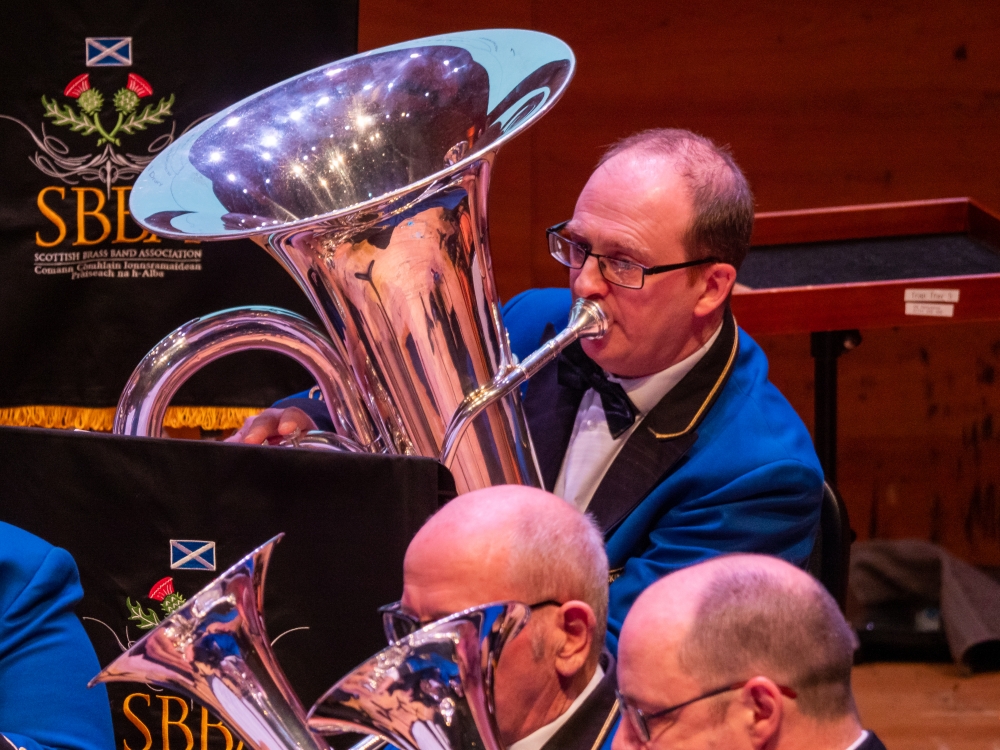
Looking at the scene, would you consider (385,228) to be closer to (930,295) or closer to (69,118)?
(930,295)

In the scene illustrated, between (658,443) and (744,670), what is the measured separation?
2.47 ft

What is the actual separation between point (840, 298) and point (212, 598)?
1569 mm

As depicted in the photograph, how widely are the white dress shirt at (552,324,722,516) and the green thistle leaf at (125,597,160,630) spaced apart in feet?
2.24

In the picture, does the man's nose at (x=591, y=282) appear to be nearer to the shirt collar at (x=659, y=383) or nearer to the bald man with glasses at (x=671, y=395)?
the bald man with glasses at (x=671, y=395)

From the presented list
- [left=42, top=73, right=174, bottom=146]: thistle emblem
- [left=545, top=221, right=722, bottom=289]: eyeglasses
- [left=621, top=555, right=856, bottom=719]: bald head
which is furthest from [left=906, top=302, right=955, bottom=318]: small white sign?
[left=42, top=73, right=174, bottom=146]: thistle emblem

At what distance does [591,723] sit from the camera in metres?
1.25

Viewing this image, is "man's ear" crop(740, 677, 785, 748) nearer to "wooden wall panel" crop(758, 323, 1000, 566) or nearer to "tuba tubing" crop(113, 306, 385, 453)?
"tuba tubing" crop(113, 306, 385, 453)

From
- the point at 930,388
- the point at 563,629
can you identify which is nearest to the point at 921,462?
the point at 930,388

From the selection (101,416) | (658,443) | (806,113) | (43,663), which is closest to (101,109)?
(101,416)

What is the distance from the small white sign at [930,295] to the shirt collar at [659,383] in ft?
2.20

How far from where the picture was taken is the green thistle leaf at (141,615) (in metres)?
1.33

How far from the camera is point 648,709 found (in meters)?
1.04

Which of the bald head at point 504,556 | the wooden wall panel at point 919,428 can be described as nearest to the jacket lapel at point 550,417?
the bald head at point 504,556

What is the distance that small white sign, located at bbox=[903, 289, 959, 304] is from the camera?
229cm
